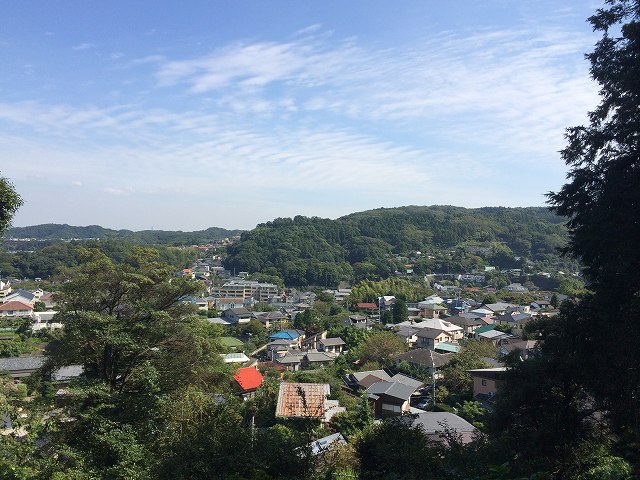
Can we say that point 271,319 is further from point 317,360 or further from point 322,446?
point 322,446

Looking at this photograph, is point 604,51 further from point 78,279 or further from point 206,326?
point 78,279

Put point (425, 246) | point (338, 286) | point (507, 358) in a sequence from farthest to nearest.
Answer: point (425, 246)
point (338, 286)
point (507, 358)

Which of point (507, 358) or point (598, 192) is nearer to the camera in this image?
point (598, 192)

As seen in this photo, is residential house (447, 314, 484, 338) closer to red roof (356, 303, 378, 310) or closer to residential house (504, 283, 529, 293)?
red roof (356, 303, 378, 310)

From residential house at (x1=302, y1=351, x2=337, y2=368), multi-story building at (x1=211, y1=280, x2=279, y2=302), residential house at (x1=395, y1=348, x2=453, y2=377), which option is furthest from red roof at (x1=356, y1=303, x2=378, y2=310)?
residential house at (x1=395, y1=348, x2=453, y2=377)

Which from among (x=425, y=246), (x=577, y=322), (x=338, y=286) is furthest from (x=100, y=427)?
(x=425, y=246)

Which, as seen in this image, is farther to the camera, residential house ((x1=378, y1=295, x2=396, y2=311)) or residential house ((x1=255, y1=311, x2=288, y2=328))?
residential house ((x1=378, y1=295, x2=396, y2=311))
